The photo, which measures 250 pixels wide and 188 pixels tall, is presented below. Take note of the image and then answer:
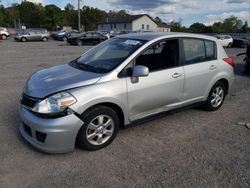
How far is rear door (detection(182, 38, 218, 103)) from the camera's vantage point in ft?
14.6

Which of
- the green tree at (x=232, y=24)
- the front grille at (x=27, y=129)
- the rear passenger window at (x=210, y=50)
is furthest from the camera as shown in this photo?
the green tree at (x=232, y=24)

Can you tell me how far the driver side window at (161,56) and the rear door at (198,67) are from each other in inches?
7.9

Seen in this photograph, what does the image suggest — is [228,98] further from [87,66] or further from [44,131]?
[44,131]

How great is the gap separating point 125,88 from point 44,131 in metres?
1.27

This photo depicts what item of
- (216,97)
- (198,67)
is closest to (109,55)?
(198,67)

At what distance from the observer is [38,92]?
3361 millimetres

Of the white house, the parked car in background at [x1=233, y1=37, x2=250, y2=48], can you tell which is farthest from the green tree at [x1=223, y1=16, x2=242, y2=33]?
the parked car in background at [x1=233, y1=37, x2=250, y2=48]

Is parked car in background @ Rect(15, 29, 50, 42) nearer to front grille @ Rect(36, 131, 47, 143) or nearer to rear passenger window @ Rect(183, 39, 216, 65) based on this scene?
rear passenger window @ Rect(183, 39, 216, 65)

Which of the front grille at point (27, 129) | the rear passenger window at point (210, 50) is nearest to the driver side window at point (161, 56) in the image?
the rear passenger window at point (210, 50)

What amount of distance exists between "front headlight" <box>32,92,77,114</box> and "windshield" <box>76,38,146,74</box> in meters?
0.72

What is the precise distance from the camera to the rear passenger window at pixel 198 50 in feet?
14.7

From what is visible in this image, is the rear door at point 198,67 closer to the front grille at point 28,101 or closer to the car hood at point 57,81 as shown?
the car hood at point 57,81

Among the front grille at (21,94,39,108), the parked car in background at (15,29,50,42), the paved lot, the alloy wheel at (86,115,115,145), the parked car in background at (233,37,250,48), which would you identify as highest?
the parked car in background at (15,29,50,42)

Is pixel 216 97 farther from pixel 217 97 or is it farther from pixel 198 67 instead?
pixel 198 67
